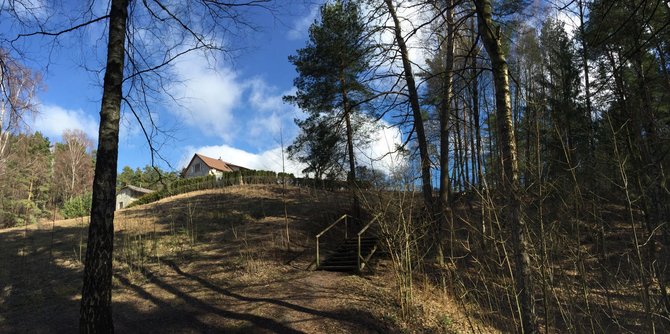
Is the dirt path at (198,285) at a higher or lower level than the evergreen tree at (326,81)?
lower

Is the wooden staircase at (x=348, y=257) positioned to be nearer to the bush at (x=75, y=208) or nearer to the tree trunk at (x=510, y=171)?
the tree trunk at (x=510, y=171)

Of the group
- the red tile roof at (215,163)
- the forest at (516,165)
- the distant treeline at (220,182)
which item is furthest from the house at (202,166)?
the forest at (516,165)

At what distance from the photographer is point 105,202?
4.09 m

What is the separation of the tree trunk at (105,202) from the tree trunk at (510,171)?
404 cm

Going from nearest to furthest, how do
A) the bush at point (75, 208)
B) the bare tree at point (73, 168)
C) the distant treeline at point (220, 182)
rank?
the bush at point (75, 208) → the distant treeline at point (220, 182) → the bare tree at point (73, 168)

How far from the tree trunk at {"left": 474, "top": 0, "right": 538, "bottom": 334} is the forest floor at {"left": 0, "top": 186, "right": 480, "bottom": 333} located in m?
0.89

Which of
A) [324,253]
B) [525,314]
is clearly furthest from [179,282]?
[525,314]

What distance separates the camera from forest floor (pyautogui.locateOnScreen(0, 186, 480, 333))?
676 centimetres

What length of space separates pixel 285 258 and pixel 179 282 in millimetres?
3135

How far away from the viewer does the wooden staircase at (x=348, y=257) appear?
32.7ft

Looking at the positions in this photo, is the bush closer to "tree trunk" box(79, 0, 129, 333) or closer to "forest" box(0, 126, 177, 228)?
"forest" box(0, 126, 177, 228)

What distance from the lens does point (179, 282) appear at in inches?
354

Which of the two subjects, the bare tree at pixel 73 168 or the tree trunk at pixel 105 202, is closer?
the tree trunk at pixel 105 202

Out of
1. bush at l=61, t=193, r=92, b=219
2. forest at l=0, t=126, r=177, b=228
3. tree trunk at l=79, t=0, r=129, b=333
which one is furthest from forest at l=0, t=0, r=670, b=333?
forest at l=0, t=126, r=177, b=228
